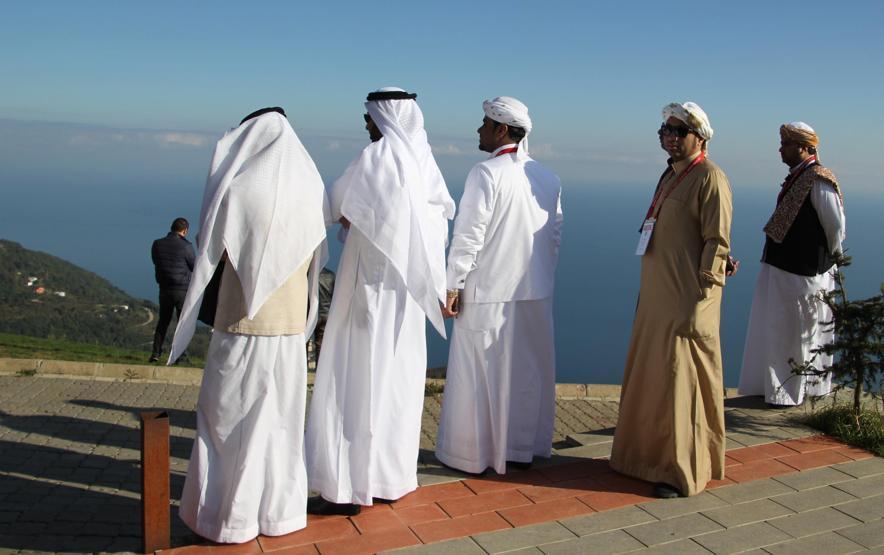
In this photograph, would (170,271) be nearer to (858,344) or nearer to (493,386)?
(493,386)

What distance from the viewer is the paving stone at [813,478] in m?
4.40

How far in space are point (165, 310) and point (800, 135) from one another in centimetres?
819

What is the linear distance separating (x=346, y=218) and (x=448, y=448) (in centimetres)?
155

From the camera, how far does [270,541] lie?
3510 millimetres

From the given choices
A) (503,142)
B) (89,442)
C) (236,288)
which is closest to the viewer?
(236,288)

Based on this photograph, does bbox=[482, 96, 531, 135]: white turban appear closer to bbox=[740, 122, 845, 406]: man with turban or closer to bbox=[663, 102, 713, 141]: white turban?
bbox=[663, 102, 713, 141]: white turban

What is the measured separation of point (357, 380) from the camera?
3.85 metres

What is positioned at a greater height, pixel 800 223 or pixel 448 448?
pixel 800 223

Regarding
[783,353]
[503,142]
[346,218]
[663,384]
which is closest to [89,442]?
[346,218]

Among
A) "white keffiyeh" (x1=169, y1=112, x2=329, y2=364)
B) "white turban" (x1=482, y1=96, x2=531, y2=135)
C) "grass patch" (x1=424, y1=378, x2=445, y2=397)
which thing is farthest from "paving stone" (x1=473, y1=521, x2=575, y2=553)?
"grass patch" (x1=424, y1=378, x2=445, y2=397)

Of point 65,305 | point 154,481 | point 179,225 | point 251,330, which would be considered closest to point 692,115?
point 251,330

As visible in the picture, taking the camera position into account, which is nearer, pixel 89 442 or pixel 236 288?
pixel 236 288

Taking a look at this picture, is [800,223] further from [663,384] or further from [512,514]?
[512,514]

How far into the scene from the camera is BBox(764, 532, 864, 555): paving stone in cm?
362
